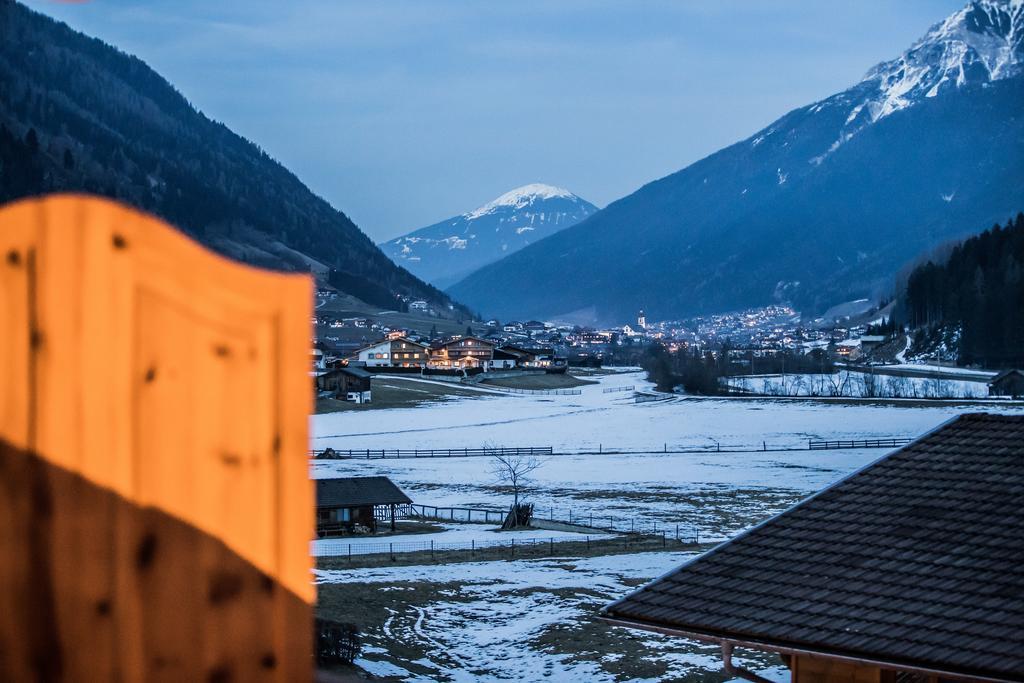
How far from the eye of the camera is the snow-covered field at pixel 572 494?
19.0 metres

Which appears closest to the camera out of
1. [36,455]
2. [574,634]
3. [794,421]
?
[36,455]

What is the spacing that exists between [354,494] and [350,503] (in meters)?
0.39

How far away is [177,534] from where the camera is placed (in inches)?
58.9

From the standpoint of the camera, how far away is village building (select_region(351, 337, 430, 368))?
114938 mm

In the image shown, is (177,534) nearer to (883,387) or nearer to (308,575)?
(308,575)

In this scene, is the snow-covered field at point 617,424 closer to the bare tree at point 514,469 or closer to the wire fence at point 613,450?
the wire fence at point 613,450

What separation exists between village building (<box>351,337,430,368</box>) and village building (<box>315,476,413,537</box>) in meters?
79.7

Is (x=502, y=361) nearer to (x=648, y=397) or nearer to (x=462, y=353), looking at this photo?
(x=462, y=353)

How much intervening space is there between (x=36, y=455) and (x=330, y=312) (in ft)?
570

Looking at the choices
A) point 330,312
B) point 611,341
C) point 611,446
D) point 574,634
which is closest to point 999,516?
point 574,634

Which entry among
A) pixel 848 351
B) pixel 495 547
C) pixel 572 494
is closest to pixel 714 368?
pixel 848 351

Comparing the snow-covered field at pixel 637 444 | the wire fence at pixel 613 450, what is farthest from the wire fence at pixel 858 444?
the snow-covered field at pixel 637 444

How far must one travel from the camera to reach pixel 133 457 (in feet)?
4.86

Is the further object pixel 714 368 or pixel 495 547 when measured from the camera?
pixel 714 368
